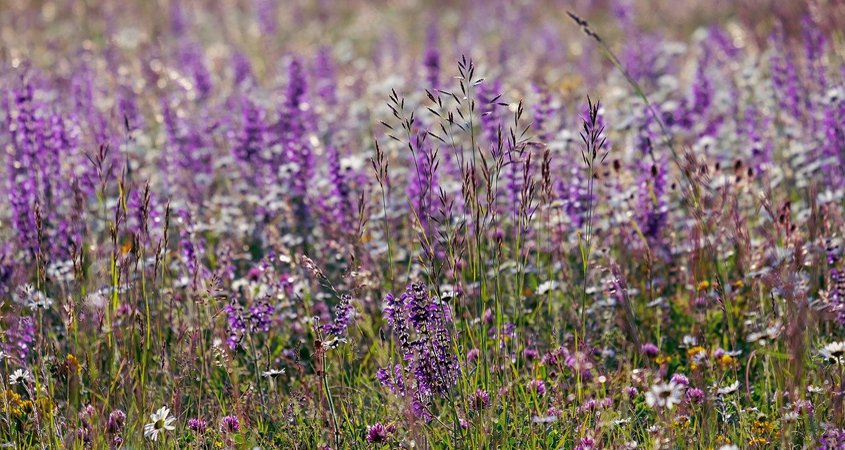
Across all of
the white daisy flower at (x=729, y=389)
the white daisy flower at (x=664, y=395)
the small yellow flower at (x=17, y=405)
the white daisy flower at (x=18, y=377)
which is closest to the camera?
the white daisy flower at (x=664, y=395)

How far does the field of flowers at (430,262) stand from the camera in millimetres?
2809

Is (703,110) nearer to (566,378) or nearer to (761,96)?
(761,96)

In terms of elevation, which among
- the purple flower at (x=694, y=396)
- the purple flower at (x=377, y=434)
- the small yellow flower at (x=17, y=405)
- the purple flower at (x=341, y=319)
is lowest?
the purple flower at (x=694, y=396)

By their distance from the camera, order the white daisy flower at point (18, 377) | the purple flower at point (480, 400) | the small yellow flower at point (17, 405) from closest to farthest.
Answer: the purple flower at point (480, 400) → the white daisy flower at point (18, 377) → the small yellow flower at point (17, 405)

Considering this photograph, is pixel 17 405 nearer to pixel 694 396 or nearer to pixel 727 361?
pixel 694 396

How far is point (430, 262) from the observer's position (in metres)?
2.62

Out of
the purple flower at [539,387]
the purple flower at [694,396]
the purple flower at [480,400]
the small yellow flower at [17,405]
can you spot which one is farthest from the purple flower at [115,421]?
the purple flower at [694,396]

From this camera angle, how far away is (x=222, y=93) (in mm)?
8156

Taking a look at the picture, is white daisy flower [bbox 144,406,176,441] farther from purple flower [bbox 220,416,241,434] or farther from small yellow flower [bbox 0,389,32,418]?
small yellow flower [bbox 0,389,32,418]

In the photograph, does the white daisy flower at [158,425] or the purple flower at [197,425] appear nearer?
the white daisy flower at [158,425]

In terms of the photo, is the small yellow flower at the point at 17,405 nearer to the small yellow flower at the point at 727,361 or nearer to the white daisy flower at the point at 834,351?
the small yellow flower at the point at 727,361

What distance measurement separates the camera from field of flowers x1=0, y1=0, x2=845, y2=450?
2809 millimetres

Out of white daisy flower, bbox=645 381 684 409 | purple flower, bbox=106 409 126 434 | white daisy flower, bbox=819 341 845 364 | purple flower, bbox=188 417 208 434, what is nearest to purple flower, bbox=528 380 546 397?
white daisy flower, bbox=645 381 684 409

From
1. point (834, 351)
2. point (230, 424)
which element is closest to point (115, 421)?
point (230, 424)
